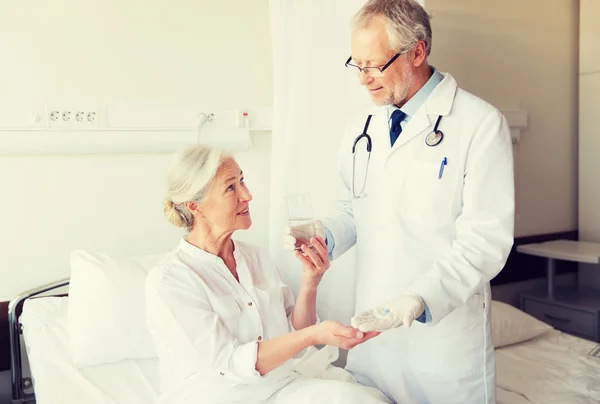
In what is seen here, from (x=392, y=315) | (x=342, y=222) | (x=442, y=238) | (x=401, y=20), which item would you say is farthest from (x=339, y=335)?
(x=401, y=20)

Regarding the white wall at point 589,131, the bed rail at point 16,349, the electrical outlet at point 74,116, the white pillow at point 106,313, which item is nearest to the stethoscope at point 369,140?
the white pillow at point 106,313

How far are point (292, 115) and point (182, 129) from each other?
0.47 m

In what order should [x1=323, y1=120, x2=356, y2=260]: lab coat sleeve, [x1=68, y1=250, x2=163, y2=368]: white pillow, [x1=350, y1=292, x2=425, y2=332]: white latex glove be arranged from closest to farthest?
[x1=350, y1=292, x2=425, y2=332]: white latex glove
[x1=323, y1=120, x2=356, y2=260]: lab coat sleeve
[x1=68, y1=250, x2=163, y2=368]: white pillow

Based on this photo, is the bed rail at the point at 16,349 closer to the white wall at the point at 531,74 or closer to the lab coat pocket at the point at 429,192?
the lab coat pocket at the point at 429,192

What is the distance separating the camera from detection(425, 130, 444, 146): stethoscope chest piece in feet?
6.02

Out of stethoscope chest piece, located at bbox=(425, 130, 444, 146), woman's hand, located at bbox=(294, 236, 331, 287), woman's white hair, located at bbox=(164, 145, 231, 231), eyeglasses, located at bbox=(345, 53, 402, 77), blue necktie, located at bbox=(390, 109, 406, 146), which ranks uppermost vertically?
eyeglasses, located at bbox=(345, 53, 402, 77)

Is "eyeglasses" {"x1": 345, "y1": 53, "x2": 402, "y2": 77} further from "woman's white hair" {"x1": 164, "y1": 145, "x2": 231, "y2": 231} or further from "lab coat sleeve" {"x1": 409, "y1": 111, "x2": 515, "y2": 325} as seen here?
"woman's white hair" {"x1": 164, "y1": 145, "x2": 231, "y2": 231}

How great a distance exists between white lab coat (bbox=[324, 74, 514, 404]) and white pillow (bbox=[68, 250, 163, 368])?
86cm

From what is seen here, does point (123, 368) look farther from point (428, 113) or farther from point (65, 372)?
point (428, 113)

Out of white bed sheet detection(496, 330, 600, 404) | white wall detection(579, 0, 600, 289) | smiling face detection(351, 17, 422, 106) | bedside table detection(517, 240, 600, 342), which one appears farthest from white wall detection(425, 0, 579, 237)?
smiling face detection(351, 17, 422, 106)

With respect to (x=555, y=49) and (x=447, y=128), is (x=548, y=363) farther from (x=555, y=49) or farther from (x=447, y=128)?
(x=555, y=49)

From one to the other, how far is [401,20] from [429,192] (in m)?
0.48

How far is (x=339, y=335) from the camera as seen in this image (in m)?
1.58

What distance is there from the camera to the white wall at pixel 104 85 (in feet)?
8.21
